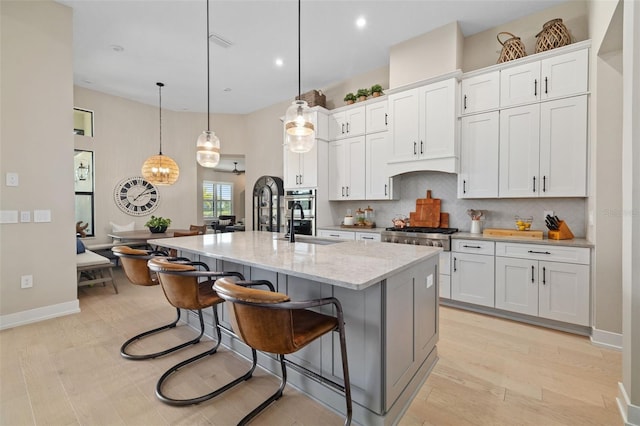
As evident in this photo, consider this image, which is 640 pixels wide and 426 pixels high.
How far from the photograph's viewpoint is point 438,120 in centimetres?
362

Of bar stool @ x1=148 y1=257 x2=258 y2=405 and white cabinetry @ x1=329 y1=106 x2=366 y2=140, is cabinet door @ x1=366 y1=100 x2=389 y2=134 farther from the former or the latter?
bar stool @ x1=148 y1=257 x2=258 y2=405

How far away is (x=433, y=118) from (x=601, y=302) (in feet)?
8.33

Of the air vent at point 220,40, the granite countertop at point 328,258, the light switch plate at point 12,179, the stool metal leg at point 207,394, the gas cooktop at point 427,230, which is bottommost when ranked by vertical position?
the stool metal leg at point 207,394

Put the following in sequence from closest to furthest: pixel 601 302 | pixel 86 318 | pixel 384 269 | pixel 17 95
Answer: pixel 384 269
pixel 601 302
pixel 17 95
pixel 86 318

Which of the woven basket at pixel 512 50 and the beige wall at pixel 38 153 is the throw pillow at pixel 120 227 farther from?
the woven basket at pixel 512 50

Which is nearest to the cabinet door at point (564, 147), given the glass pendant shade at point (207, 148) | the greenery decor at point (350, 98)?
the greenery decor at point (350, 98)

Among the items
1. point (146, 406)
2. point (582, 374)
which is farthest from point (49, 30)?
point (582, 374)

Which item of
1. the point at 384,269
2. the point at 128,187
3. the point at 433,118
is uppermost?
the point at 433,118

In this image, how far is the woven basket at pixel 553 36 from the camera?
2988 mm

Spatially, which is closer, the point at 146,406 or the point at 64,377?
the point at 146,406

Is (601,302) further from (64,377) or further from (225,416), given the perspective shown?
(64,377)

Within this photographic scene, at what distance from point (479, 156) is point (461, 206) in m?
0.73

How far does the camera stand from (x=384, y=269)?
155cm

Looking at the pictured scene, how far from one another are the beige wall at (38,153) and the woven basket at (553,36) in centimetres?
536
